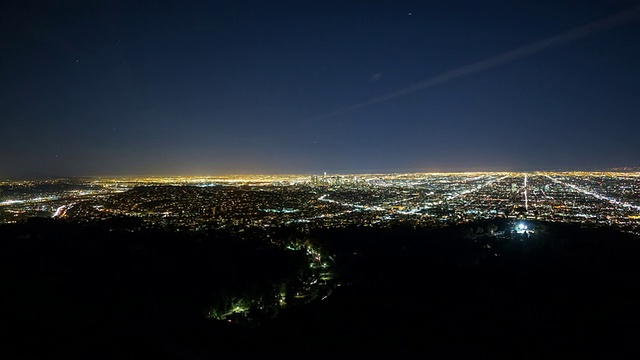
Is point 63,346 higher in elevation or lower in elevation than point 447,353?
higher

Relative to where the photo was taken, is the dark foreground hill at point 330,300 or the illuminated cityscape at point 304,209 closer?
the dark foreground hill at point 330,300

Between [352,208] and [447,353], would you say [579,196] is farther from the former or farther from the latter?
[447,353]

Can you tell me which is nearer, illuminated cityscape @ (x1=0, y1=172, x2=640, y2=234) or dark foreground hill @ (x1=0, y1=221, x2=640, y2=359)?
Answer: dark foreground hill @ (x1=0, y1=221, x2=640, y2=359)

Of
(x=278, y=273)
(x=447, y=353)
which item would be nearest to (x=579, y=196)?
(x=278, y=273)

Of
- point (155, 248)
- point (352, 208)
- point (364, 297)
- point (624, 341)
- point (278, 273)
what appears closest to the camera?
point (624, 341)

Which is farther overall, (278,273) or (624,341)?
(278,273)

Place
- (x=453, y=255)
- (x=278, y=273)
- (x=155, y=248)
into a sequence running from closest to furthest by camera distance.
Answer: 1. (x=278, y=273)
2. (x=155, y=248)
3. (x=453, y=255)

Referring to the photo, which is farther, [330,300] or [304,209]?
[304,209]

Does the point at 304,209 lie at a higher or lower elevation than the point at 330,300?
higher
